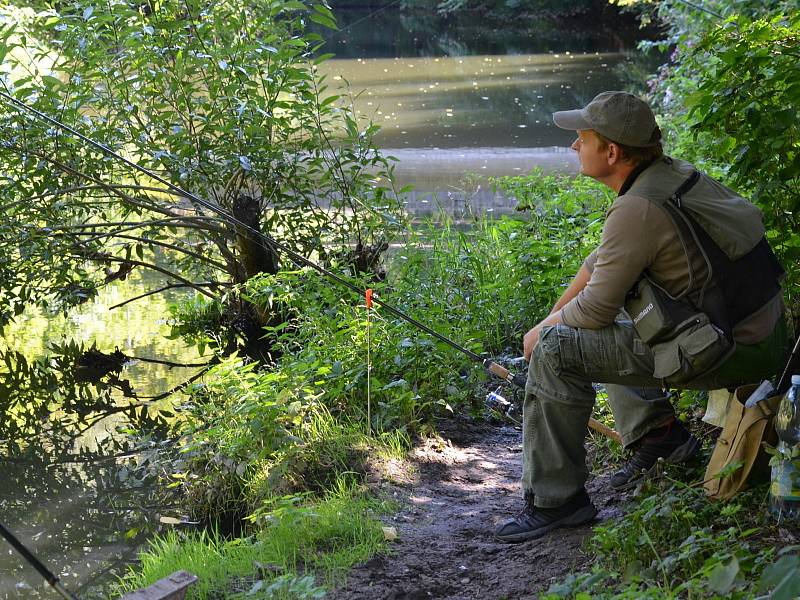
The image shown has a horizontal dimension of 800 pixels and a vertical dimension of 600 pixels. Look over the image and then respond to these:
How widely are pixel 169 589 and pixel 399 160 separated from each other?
5344 mm

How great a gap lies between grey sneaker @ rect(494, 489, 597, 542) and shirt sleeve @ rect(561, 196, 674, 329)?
23.5 inches

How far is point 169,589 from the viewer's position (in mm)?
2881

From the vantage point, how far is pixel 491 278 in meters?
5.90

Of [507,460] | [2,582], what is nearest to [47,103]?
[2,582]

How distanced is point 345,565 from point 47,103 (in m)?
4.21

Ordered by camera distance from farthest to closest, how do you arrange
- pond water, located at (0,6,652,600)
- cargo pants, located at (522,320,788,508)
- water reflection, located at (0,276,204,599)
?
1. pond water, located at (0,6,652,600)
2. water reflection, located at (0,276,204,599)
3. cargo pants, located at (522,320,788,508)

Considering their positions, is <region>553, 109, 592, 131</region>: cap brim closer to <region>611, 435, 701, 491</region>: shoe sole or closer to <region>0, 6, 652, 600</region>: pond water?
<region>611, 435, 701, 491</region>: shoe sole

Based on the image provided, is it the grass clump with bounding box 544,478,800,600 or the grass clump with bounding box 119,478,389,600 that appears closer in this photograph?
the grass clump with bounding box 544,478,800,600

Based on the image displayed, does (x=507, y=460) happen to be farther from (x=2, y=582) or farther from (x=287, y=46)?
(x=287, y=46)

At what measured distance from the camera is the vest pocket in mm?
2857

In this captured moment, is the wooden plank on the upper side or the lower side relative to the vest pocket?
lower

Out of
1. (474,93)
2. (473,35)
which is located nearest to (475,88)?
(474,93)

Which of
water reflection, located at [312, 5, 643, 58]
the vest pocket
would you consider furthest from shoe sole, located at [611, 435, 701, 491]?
water reflection, located at [312, 5, 643, 58]

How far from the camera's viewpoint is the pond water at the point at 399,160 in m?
4.44
